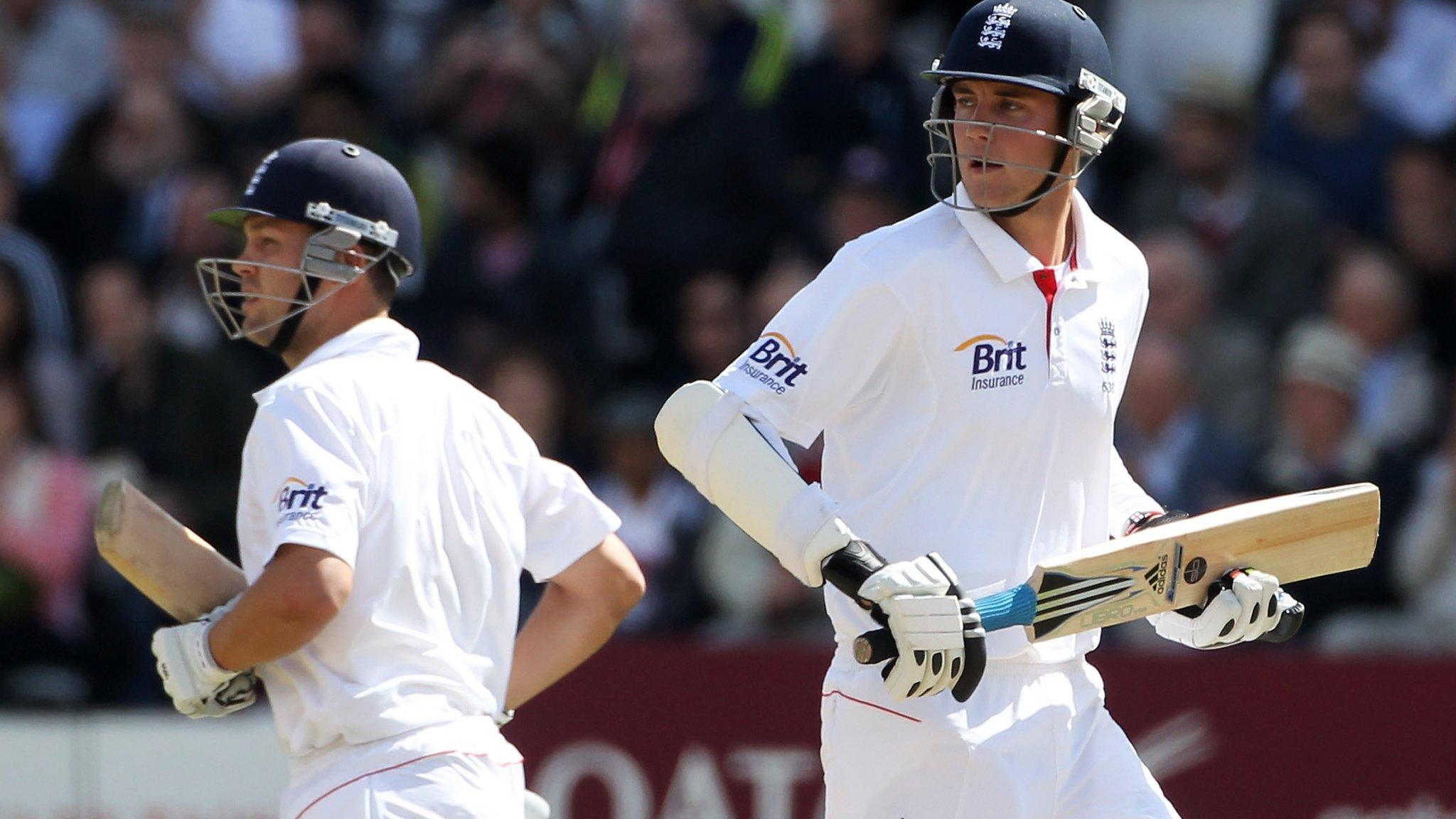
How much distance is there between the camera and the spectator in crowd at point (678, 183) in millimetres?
8742

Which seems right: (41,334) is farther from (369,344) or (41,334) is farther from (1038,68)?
(1038,68)

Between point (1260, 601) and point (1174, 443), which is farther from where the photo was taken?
point (1174, 443)

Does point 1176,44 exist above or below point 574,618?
above

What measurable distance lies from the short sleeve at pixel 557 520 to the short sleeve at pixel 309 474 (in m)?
0.55

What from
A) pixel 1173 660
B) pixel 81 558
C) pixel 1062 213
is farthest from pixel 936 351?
pixel 81 558

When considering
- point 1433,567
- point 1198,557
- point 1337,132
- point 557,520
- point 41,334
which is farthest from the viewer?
point 41,334

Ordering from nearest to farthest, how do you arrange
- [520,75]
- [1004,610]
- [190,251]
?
[1004,610] → [190,251] → [520,75]

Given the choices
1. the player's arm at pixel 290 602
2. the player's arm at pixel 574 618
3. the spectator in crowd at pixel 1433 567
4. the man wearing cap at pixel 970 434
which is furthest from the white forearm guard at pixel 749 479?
the spectator in crowd at pixel 1433 567

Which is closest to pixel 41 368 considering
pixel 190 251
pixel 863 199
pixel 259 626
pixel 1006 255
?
pixel 190 251

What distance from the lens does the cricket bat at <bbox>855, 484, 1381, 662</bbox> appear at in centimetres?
376

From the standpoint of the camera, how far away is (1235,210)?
28.1ft

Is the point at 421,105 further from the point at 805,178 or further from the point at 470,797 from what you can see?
the point at 470,797

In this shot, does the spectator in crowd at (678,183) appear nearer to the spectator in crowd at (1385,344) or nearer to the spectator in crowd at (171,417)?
the spectator in crowd at (171,417)

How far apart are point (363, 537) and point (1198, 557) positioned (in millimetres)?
1641
